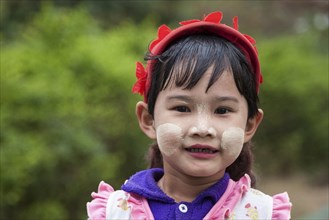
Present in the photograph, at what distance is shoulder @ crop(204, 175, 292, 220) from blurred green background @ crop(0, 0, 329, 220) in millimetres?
2848

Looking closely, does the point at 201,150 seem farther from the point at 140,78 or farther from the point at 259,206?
the point at 140,78

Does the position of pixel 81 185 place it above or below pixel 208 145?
below

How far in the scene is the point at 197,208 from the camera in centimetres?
250

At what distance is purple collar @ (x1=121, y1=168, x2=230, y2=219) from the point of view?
2.49 meters

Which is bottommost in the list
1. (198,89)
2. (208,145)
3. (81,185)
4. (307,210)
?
(307,210)

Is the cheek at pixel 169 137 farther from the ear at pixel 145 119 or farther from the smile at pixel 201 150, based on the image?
the ear at pixel 145 119

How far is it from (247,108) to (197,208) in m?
0.40

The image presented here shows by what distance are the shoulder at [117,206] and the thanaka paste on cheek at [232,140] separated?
367mm

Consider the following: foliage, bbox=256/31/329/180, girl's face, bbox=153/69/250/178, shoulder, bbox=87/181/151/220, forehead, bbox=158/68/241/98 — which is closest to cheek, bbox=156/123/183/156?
girl's face, bbox=153/69/250/178

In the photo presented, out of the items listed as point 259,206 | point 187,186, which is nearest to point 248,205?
point 259,206

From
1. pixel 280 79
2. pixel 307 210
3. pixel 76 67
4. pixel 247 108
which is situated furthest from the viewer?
pixel 280 79

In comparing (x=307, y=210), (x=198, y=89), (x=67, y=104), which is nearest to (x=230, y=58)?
(x=198, y=89)

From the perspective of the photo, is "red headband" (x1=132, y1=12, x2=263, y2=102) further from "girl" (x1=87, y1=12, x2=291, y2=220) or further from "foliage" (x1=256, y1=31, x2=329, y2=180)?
"foliage" (x1=256, y1=31, x2=329, y2=180)

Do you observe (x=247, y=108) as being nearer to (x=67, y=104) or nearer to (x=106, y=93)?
(x=67, y=104)
